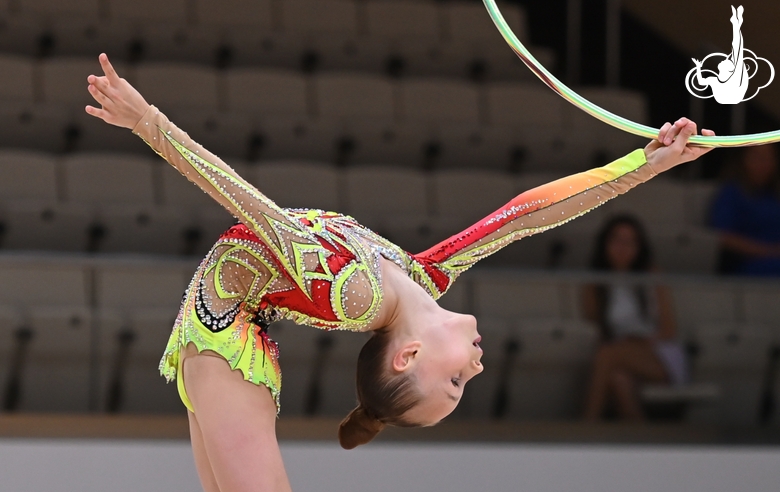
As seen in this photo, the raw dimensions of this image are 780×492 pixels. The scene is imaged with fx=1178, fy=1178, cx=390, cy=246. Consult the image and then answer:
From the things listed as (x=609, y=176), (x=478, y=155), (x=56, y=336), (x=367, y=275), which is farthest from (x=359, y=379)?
(x=478, y=155)

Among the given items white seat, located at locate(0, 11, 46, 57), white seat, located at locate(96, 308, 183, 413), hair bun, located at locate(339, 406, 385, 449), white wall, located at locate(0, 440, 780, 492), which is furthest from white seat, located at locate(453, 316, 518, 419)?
white seat, located at locate(0, 11, 46, 57)

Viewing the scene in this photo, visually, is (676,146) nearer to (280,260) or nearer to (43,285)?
(280,260)

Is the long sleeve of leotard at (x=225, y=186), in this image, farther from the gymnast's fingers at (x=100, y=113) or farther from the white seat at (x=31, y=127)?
the white seat at (x=31, y=127)

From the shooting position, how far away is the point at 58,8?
5301 mm

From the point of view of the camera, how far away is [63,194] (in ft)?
14.4

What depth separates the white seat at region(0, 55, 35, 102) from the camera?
15.6ft

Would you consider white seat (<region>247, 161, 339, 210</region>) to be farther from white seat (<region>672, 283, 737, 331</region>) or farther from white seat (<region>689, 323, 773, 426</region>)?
white seat (<region>689, 323, 773, 426</region>)

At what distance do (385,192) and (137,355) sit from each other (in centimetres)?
142

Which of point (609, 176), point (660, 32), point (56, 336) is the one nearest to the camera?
point (609, 176)

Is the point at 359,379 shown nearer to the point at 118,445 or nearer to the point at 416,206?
the point at 118,445

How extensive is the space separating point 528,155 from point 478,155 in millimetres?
222

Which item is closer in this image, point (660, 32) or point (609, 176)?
point (609, 176)

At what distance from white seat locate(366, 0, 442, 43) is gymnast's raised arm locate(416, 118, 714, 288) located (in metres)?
3.38

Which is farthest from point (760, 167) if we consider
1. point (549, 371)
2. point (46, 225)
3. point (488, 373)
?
point (46, 225)
